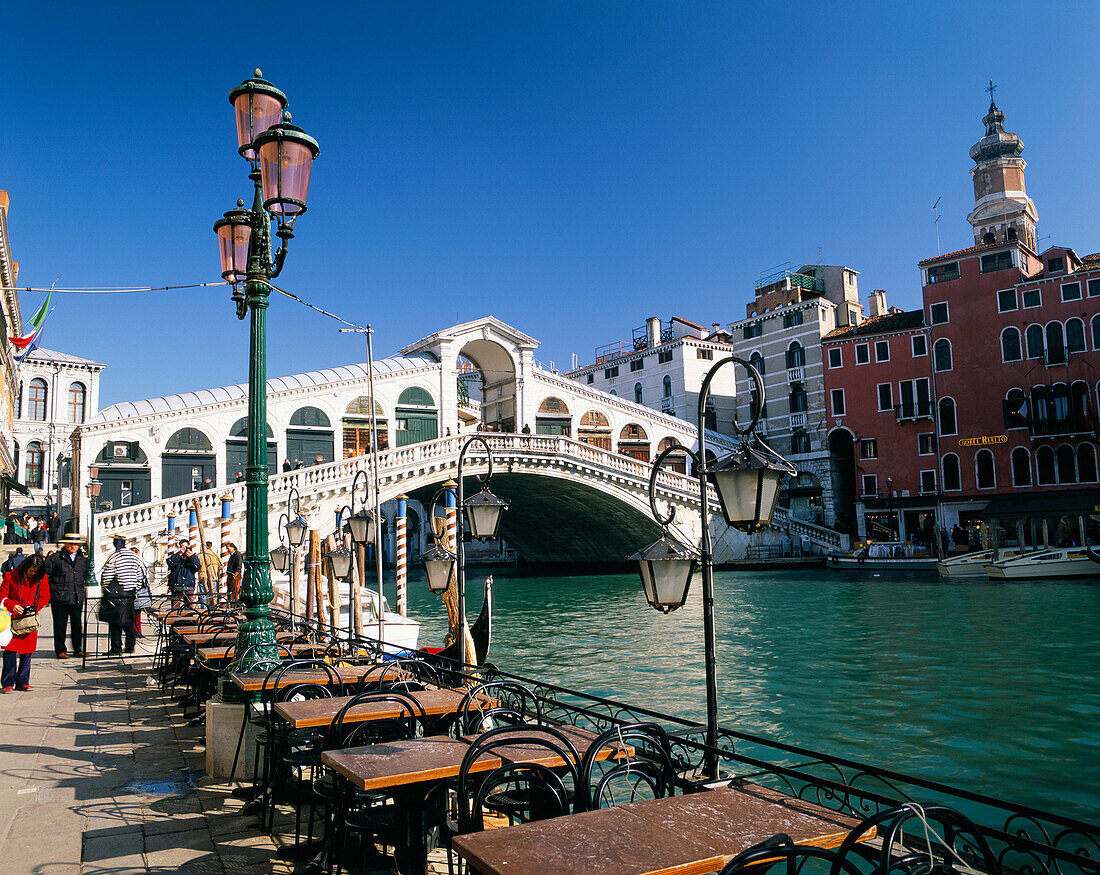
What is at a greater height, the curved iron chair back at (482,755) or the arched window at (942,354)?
the arched window at (942,354)

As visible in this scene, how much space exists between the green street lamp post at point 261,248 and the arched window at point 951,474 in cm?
2905

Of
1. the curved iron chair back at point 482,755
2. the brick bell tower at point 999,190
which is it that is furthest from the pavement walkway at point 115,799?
the brick bell tower at point 999,190

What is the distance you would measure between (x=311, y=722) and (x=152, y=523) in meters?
17.2

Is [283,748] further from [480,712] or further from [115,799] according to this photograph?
[115,799]

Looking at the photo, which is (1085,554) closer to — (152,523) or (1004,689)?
(1004,689)

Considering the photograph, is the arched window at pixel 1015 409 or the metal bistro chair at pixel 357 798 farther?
the arched window at pixel 1015 409

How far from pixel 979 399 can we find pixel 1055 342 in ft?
9.62

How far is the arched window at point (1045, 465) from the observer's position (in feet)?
89.6

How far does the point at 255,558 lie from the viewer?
5102 millimetres

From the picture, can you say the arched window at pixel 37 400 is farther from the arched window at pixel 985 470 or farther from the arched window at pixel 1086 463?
the arched window at pixel 1086 463

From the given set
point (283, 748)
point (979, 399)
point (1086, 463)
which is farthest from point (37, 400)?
point (1086, 463)

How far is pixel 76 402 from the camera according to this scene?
37.8 meters

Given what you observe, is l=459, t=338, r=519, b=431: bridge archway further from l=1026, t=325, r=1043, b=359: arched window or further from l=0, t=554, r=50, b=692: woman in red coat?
l=0, t=554, r=50, b=692: woman in red coat

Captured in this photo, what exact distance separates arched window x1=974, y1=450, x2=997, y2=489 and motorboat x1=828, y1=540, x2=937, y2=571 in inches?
130
